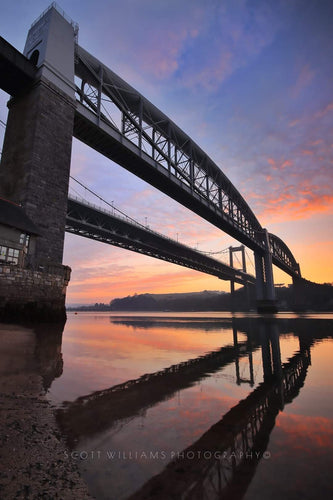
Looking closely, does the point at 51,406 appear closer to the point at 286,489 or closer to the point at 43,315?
the point at 286,489

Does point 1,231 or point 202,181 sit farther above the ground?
point 202,181

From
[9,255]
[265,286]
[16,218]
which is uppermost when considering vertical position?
[16,218]

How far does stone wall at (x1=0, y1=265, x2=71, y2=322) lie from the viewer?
41.7 feet

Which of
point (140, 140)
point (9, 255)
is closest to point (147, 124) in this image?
point (140, 140)

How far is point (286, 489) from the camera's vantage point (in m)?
1.70

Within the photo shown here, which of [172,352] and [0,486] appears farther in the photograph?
[172,352]

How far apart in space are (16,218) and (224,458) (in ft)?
51.4

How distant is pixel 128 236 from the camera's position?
5538 centimetres

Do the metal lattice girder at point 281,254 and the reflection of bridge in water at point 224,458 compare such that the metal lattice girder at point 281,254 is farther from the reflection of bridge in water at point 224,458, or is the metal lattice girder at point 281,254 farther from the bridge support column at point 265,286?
the reflection of bridge in water at point 224,458

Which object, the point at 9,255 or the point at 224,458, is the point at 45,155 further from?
the point at 224,458

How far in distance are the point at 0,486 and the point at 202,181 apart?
4615 cm

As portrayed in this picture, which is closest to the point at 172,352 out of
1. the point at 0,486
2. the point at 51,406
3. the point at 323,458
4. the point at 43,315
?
the point at 51,406

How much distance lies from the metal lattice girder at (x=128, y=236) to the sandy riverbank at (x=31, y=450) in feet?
134

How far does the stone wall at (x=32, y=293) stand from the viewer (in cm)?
1270
